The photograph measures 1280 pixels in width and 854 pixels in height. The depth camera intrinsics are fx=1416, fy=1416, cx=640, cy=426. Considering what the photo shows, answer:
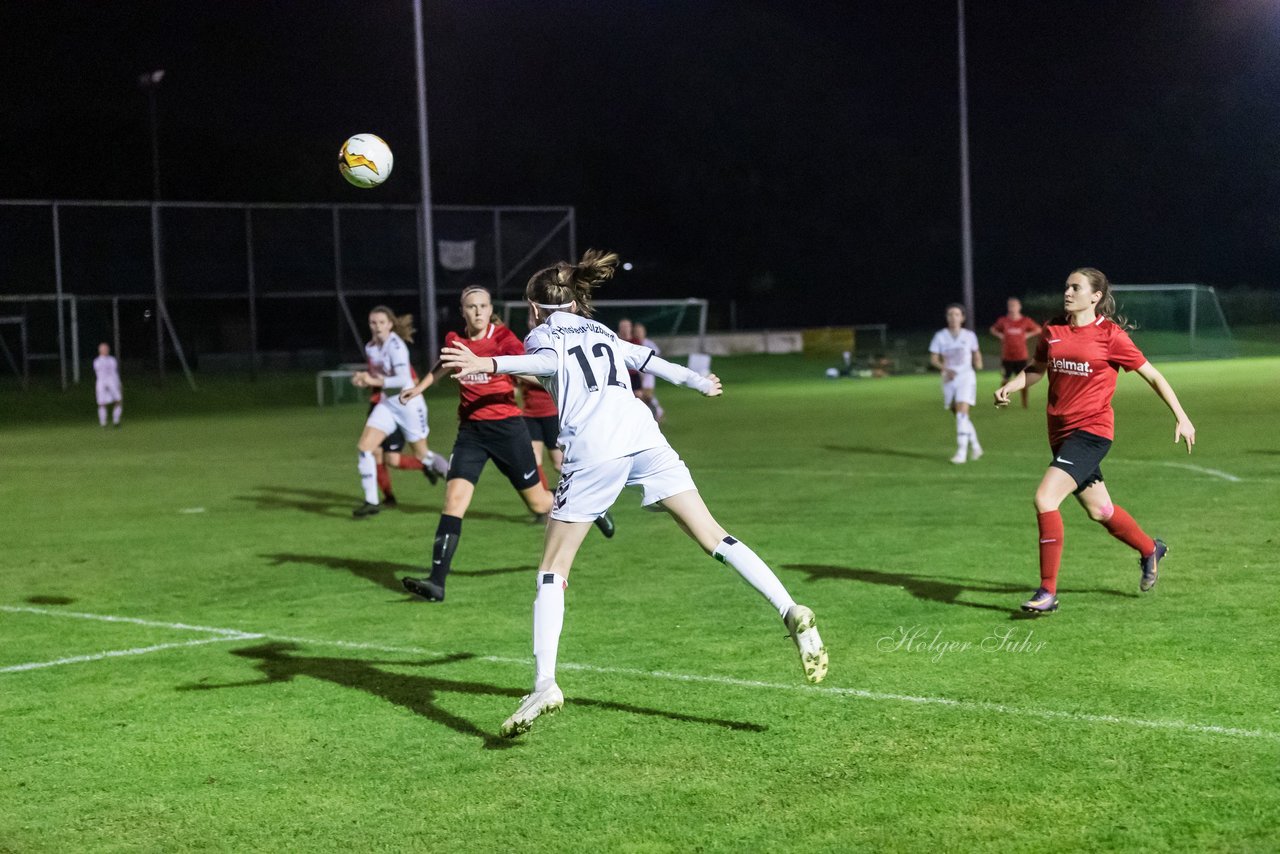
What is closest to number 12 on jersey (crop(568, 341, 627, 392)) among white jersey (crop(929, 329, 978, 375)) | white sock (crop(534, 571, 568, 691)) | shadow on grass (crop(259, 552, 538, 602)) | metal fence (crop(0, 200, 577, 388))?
white sock (crop(534, 571, 568, 691))

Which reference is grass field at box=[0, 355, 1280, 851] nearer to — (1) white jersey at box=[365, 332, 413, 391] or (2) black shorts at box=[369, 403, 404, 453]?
(2) black shorts at box=[369, 403, 404, 453]

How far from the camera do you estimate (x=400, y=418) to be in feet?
46.8

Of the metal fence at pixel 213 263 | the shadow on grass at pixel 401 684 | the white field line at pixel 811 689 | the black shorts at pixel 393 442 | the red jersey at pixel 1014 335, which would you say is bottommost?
the shadow on grass at pixel 401 684

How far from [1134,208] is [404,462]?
65.1 m

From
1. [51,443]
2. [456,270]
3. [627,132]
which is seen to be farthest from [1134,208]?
[51,443]

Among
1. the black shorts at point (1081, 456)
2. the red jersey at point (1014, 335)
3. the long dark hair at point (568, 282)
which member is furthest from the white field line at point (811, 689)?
the red jersey at point (1014, 335)

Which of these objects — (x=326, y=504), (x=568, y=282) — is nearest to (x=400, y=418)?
(x=326, y=504)

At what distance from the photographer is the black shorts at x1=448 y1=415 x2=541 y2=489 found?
10.4 m

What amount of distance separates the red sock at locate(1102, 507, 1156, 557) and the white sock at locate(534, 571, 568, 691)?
4.20 meters

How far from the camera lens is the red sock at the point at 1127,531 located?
904 cm

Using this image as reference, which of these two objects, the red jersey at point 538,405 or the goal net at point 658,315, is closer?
the red jersey at point 538,405

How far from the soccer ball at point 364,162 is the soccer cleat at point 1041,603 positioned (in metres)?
6.68

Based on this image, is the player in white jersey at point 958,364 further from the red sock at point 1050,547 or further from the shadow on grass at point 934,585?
the red sock at point 1050,547

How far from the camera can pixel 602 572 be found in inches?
423
